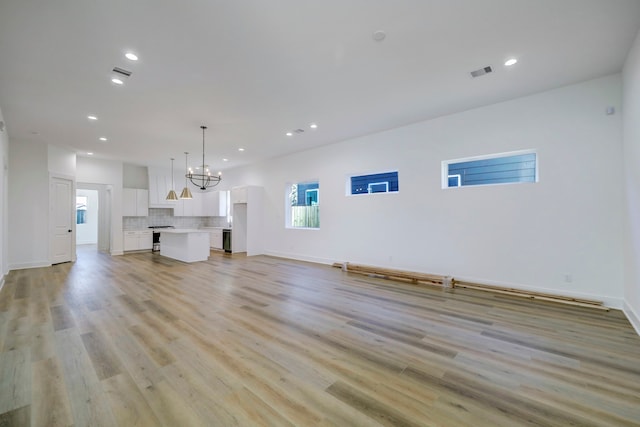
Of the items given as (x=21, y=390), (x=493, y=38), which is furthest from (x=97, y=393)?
(x=493, y=38)

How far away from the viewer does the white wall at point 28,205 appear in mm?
6422

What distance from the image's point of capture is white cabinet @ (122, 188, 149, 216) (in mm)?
9406

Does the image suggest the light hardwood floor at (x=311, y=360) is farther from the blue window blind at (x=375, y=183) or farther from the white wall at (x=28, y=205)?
the white wall at (x=28, y=205)

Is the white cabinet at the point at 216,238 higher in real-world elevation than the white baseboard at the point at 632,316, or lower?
higher

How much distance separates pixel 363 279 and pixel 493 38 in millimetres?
4242

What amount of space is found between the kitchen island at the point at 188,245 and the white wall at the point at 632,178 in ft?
27.7

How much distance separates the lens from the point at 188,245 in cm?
743

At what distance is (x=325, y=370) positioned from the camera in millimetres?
2252

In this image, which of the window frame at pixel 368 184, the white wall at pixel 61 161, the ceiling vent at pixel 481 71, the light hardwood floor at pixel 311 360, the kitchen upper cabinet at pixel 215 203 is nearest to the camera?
the light hardwood floor at pixel 311 360

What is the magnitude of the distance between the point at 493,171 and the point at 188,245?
7.41 m

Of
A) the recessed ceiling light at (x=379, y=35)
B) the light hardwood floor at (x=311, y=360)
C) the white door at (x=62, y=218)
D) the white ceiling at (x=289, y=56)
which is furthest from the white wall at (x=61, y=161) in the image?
the recessed ceiling light at (x=379, y=35)

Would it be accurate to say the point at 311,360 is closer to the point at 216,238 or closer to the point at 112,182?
the point at 216,238

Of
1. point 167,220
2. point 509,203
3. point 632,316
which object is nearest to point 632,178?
point 509,203

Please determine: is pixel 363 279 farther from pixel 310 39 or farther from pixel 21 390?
pixel 21 390
